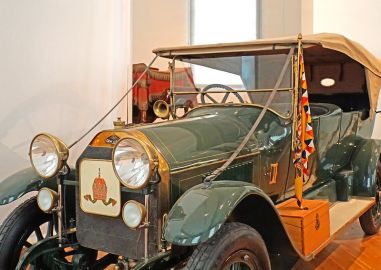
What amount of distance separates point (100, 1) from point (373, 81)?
265cm

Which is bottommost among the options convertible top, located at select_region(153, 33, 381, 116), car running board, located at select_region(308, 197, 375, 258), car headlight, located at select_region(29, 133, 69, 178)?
car running board, located at select_region(308, 197, 375, 258)

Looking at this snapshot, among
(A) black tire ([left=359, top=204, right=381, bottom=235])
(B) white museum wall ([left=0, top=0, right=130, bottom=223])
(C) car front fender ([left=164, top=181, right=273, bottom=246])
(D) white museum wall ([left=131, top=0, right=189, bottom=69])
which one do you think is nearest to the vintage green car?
(C) car front fender ([left=164, top=181, right=273, bottom=246])

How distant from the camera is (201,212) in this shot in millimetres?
1766

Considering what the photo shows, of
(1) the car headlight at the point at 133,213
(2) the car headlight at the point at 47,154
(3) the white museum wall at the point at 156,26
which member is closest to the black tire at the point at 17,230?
(2) the car headlight at the point at 47,154

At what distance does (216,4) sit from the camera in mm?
7281

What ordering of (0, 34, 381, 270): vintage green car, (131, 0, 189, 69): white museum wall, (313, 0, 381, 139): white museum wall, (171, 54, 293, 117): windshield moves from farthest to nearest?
(313, 0, 381, 139): white museum wall < (131, 0, 189, 69): white museum wall < (171, 54, 293, 117): windshield < (0, 34, 381, 270): vintage green car

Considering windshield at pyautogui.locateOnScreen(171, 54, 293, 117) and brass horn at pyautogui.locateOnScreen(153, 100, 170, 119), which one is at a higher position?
windshield at pyautogui.locateOnScreen(171, 54, 293, 117)

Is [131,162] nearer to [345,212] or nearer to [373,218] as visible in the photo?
[345,212]

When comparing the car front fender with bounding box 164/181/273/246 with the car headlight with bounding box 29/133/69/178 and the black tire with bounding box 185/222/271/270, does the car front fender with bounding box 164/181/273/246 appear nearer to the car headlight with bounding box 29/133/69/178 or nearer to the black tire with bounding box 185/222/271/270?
the black tire with bounding box 185/222/271/270

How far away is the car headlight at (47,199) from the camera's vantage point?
229 cm

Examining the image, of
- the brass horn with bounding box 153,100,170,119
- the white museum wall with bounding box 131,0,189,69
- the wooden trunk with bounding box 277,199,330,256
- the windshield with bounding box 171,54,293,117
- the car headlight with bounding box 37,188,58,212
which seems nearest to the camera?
the car headlight with bounding box 37,188,58,212

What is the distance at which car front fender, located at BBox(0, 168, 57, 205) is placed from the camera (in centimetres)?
234

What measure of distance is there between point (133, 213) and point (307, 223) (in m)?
1.01

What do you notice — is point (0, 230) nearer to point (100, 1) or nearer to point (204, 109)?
point (204, 109)
